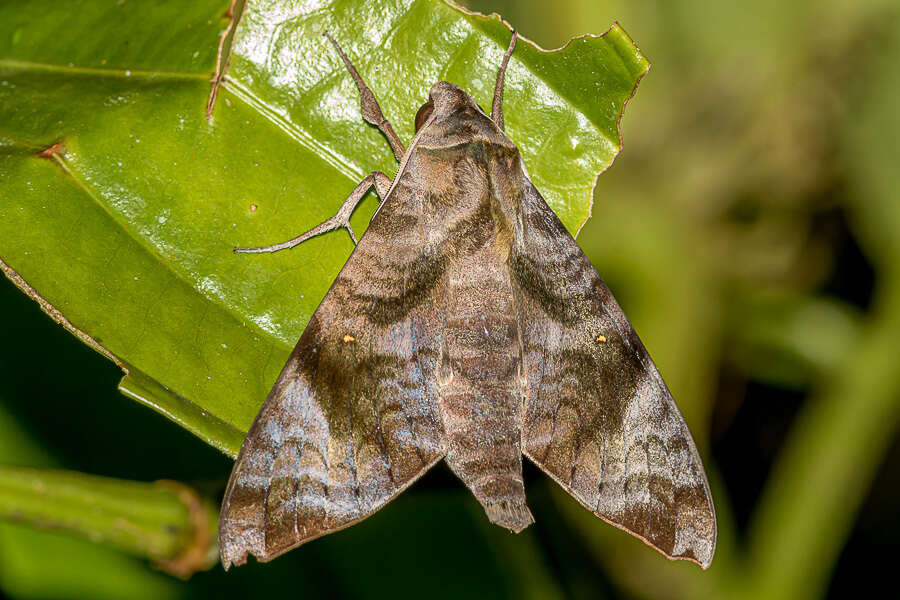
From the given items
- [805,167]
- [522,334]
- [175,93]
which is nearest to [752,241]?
[805,167]

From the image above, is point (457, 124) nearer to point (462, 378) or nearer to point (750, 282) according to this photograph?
point (462, 378)

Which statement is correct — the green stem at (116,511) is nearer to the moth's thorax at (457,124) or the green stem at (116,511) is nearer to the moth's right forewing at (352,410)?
the moth's right forewing at (352,410)

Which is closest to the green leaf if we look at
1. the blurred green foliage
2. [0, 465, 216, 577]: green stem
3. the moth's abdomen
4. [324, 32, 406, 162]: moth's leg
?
[324, 32, 406, 162]: moth's leg

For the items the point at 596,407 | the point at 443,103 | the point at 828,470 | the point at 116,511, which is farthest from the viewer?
the point at 828,470

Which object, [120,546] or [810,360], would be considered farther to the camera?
[810,360]

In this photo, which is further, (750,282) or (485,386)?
(750,282)

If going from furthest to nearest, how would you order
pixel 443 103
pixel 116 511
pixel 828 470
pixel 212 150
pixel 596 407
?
pixel 828 470 < pixel 596 407 < pixel 443 103 < pixel 212 150 < pixel 116 511

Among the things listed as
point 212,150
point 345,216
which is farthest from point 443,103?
point 212,150

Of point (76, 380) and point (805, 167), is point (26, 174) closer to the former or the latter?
point (76, 380)
